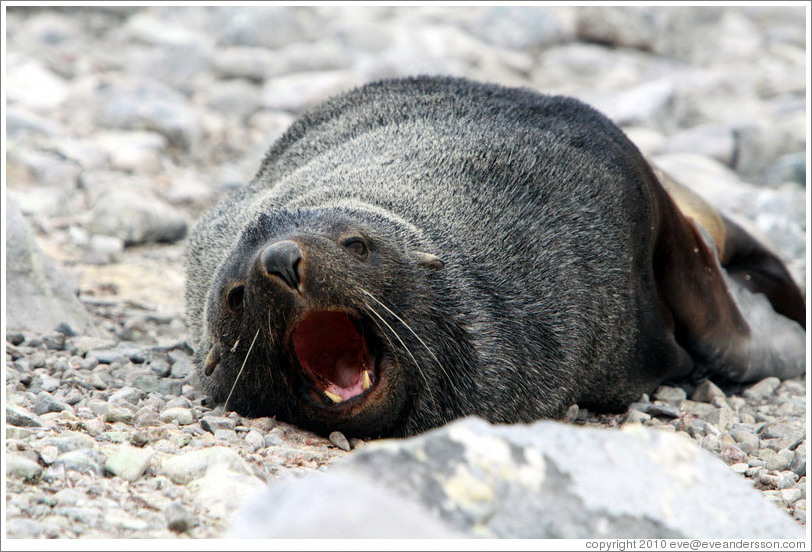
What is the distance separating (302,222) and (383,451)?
1.95 metres

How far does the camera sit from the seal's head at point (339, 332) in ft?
12.1

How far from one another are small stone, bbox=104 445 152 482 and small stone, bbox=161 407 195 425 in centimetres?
70

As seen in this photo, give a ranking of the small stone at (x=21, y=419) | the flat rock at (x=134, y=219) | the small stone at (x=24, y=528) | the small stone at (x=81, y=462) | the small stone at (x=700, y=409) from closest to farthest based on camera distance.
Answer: the small stone at (x=24, y=528), the small stone at (x=81, y=462), the small stone at (x=21, y=419), the small stone at (x=700, y=409), the flat rock at (x=134, y=219)

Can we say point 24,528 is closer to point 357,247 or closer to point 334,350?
point 334,350

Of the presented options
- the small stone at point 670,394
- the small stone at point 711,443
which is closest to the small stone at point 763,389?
the small stone at point 670,394

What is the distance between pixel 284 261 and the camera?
3.45 metres

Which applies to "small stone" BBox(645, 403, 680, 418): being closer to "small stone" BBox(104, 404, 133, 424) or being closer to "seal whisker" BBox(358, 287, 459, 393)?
"seal whisker" BBox(358, 287, 459, 393)

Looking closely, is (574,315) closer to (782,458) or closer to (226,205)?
(782,458)

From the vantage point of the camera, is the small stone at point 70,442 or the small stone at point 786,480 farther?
the small stone at point 786,480

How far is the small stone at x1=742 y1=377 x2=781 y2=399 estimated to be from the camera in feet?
18.4

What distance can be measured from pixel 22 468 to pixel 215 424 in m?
0.98

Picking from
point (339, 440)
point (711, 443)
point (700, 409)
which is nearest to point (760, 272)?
point (700, 409)

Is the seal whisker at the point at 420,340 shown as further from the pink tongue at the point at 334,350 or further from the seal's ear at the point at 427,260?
the seal's ear at the point at 427,260

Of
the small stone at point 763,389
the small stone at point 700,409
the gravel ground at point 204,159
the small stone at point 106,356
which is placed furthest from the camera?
the small stone at point 763,389
